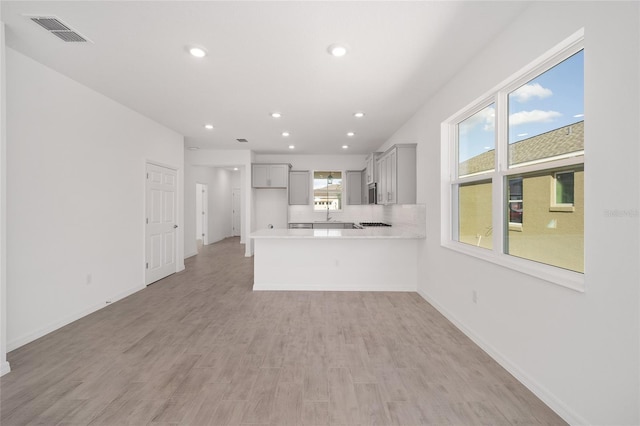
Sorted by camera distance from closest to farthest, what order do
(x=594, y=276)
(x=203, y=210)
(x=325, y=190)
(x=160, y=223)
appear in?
(x=594, y=276) → (x=160, y=223) → (x=325, y=190) → (x=203, y=210)

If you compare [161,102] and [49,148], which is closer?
[49,148]

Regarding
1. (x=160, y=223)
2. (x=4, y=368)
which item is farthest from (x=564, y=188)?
(x=160, y=223)

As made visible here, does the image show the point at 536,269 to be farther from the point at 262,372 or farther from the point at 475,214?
the point at 262,372

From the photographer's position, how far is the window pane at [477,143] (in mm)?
2842

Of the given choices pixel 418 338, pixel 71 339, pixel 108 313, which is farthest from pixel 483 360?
pixel 108 313

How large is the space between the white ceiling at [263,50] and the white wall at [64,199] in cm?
34

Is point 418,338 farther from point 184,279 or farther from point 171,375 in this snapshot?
point 184,279

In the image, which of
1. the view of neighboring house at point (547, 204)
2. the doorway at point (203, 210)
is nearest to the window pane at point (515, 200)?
the view of neighboring house at point (547, 204)

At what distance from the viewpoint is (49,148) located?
3113mm

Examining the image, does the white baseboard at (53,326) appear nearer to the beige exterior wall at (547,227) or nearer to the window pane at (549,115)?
the beige exterior wall at (547,227)

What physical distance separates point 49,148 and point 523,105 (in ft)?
15.2

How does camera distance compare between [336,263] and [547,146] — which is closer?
[547,146]

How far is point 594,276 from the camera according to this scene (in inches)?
64.3

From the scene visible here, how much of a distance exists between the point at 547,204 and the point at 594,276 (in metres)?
0.68
